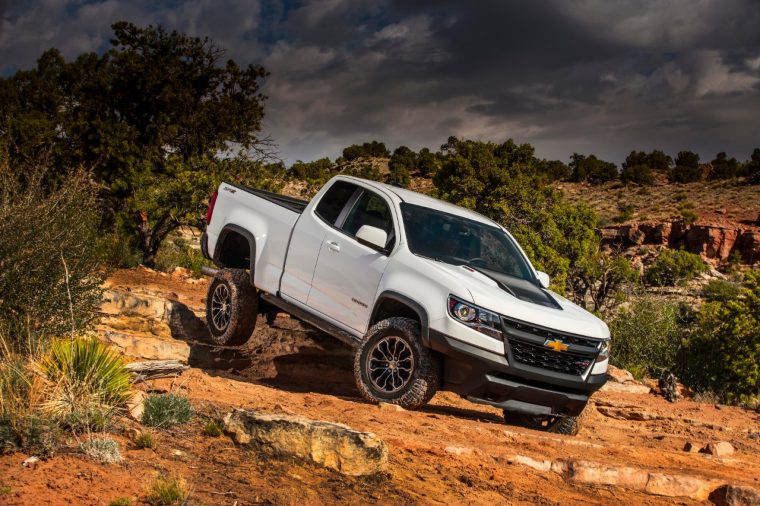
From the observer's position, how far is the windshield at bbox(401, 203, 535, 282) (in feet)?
25.5

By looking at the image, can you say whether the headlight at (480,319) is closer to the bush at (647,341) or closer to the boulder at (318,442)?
the boulder at (318,442)

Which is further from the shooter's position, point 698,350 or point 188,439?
point 698,350

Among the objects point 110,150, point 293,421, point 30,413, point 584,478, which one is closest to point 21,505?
point 30,413

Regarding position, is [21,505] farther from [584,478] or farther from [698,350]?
[698,350]

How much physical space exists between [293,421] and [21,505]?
1.80 m

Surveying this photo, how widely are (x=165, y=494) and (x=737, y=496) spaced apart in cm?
382

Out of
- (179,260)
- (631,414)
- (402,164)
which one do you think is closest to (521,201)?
(179,260)

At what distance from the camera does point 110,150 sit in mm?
23375

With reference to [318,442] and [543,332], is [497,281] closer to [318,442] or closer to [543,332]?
[543,332]

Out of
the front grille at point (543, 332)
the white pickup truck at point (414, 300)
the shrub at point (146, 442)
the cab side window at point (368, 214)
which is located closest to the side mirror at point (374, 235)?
the white pickup truck at point (414, 300)

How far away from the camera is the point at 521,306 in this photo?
6895 millimetres

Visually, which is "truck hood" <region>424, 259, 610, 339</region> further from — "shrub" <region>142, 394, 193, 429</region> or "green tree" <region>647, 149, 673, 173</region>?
"green tree" <region>647, 149, 673, 173</region>

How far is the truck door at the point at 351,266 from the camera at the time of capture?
7.71 m

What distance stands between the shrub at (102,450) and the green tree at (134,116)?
56.3 ft
